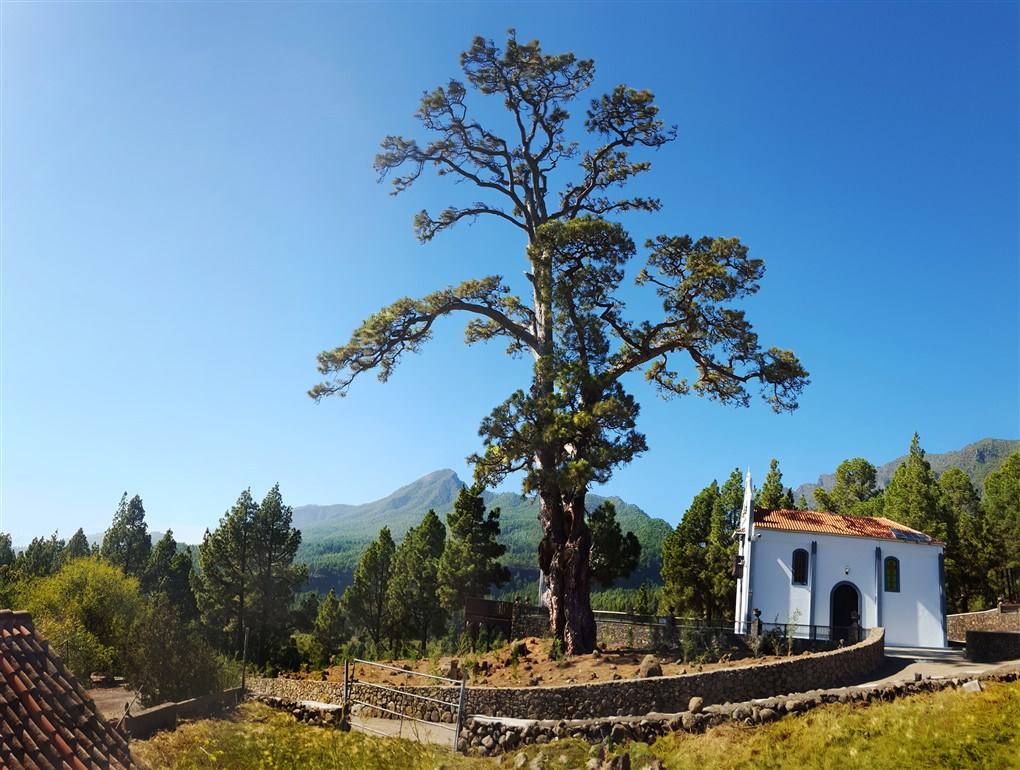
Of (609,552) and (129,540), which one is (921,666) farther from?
(129,540)

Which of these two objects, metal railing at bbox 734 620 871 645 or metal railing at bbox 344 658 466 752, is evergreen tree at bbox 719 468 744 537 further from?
metal railing at bbox 344 658 466 752

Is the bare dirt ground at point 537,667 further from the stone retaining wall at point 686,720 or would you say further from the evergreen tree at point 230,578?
the evergreen tree at point 230,578

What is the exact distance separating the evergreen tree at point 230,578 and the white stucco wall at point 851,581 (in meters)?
25.6

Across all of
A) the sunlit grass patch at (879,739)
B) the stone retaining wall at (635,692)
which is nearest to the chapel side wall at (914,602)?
the stone retaining wall at (635,692)

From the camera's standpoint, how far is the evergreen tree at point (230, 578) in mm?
38188

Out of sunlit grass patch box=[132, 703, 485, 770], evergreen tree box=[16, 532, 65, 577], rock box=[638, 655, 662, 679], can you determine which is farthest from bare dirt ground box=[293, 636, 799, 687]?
evergreen tree box=[16, 532, 65, 577]

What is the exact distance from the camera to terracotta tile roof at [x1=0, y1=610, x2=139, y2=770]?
18.1ft

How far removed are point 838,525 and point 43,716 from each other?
2689 cm

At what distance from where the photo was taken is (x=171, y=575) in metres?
51.4

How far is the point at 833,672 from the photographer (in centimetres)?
1669

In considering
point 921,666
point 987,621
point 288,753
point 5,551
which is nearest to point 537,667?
point 921,666

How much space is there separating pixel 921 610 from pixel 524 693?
17.3 m

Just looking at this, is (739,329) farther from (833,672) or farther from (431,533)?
(431,533)

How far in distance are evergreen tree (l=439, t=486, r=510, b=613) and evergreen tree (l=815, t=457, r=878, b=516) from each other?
28032mm
